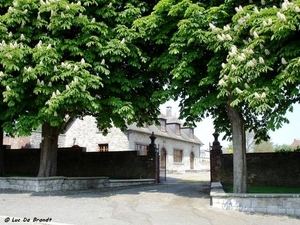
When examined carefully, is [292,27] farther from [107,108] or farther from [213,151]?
[213,151]

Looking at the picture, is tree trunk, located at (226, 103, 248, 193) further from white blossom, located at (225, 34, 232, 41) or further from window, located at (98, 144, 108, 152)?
window, located at (98, 144, 108, 152)

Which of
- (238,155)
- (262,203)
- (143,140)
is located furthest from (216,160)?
(143,140)

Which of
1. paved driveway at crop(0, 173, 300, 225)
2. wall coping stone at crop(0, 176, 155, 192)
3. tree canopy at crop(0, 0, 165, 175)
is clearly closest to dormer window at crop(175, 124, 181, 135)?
wall coping stone at crop(0, 176, 155, 192)

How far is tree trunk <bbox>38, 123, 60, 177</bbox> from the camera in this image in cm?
1546

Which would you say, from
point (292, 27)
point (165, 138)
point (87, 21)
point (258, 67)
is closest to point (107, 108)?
point (87, 21)

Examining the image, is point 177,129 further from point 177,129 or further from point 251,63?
point 251,63

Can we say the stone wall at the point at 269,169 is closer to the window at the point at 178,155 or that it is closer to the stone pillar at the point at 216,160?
the stone pillar at the point at 216,160

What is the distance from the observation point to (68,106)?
39.7 feet

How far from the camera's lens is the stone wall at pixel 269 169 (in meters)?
17.2

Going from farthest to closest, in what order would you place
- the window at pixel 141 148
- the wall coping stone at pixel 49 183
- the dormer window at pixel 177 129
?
the dormer window at pixel 177 129
the window at pixel 141 148
the wall coping stone at pixel 49 183

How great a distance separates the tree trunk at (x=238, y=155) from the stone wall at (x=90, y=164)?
907cm

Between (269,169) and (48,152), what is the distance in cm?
1098

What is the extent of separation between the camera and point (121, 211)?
32.3 feet

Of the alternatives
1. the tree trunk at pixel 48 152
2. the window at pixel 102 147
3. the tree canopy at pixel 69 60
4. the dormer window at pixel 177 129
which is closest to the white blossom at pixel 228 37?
the tree canopy at pixel 69 60
